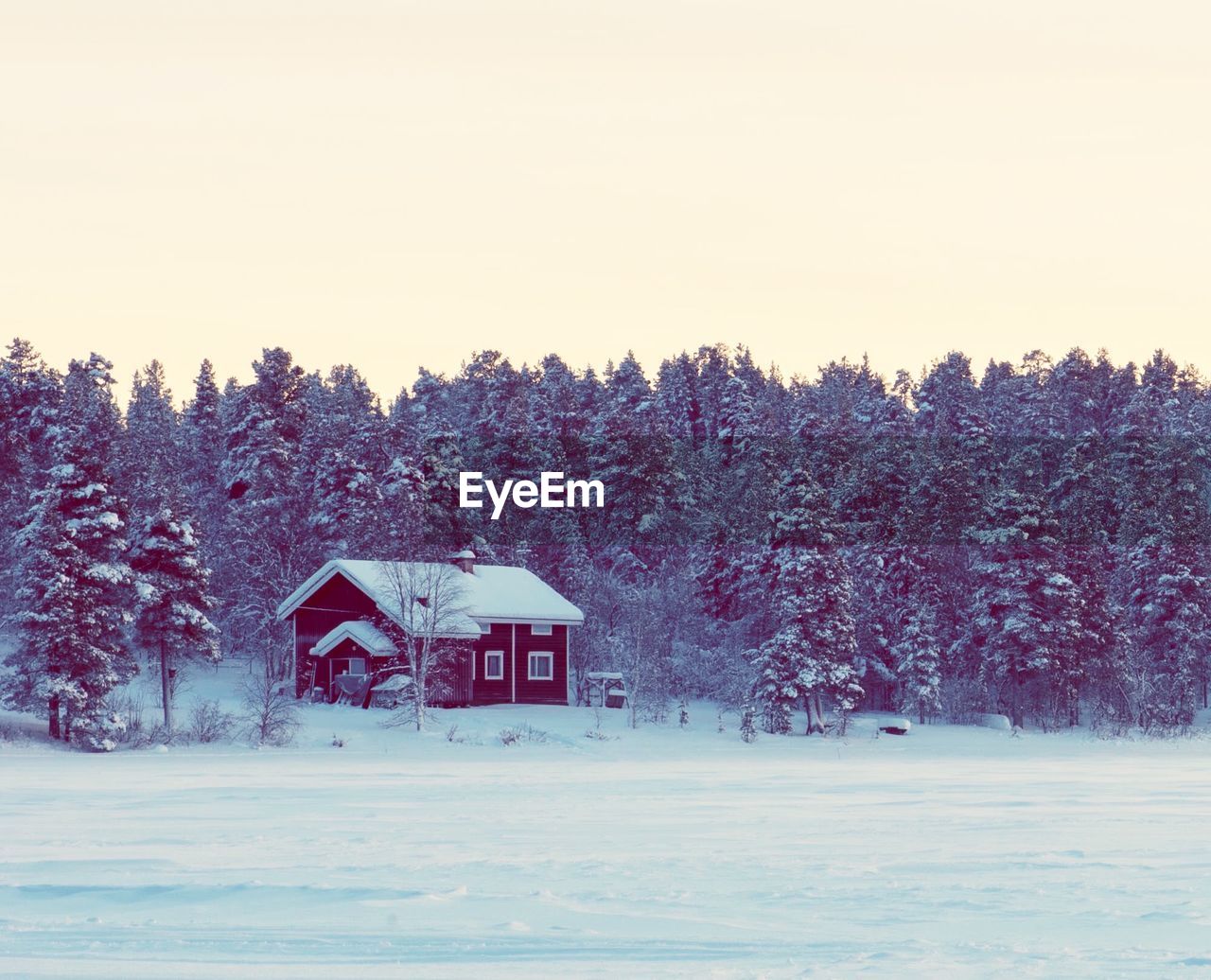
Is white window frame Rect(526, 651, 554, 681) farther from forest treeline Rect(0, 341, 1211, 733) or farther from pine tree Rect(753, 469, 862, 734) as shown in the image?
pine tree Rect(753, 469, 862, 734)

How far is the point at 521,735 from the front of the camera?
4650 cm

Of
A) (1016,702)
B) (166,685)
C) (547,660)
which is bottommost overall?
(1016,702)

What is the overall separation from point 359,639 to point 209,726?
11.4 metres

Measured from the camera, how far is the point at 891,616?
201ft

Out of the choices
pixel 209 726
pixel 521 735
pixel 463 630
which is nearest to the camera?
pixel 209 726

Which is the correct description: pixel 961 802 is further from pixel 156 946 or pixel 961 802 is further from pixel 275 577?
pixel 275 577

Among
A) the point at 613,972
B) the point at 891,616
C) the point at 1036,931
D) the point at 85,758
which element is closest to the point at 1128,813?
the point at 1036,931

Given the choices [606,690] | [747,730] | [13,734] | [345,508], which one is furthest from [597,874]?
[345,508]

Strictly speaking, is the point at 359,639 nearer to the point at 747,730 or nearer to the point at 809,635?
the point at 747,730

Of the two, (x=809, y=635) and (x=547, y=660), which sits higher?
(x=809, y=635)

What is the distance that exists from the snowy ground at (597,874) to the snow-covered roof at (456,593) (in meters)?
19.6

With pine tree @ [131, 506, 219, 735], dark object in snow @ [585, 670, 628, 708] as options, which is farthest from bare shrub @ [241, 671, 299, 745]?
dark object in snow @ [585, 670, 628, 708]

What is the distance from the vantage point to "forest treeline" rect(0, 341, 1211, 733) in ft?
155

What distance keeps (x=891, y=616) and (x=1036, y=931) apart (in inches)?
1948
